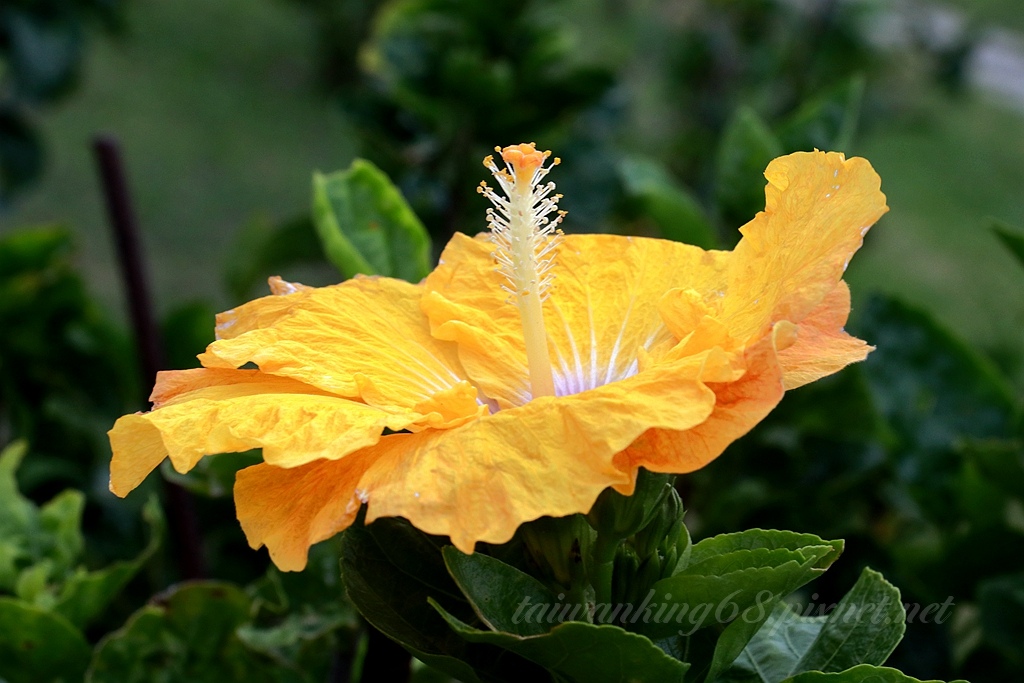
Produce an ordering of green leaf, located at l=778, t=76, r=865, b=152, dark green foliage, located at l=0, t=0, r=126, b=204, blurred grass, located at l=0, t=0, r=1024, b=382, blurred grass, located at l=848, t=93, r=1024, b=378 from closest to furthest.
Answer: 1. green leaf, located at l=778, t=76, r=865, b=152
2. dark green foliage, located at l=0, t=0, r=126, b=204
3. blurred grass, located at l=848, t=93, r=1024, b=378
4. blurred grass, located at l=0, t=0, r=1024, b=382

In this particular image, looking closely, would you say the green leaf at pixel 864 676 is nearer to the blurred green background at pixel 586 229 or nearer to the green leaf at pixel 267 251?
the blurred green background at pixel 586 229

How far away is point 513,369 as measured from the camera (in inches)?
36.4

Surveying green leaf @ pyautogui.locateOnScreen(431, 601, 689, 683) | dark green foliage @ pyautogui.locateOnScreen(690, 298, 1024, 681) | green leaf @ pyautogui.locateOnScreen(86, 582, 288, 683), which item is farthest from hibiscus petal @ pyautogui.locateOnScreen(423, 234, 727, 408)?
dark green foliage @ pyautogui.locateOnScreen(690, 298, 1024, 681)

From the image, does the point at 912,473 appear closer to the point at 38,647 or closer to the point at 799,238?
the point at 799,238

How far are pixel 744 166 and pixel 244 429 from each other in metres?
1.10

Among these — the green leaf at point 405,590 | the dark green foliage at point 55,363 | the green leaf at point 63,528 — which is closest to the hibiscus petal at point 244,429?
the green leaf at point 405,590

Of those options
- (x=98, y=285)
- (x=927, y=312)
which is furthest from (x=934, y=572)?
(x=98, y=285)

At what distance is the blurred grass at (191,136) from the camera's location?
16.1 ft

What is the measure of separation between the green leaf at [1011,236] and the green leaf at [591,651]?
30.2 inches

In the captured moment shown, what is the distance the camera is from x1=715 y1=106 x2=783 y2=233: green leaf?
63.4 inches

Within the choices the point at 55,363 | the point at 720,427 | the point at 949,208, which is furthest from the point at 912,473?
the point at 949,208

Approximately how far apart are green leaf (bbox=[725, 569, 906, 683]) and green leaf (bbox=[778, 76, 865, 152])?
2.71ft

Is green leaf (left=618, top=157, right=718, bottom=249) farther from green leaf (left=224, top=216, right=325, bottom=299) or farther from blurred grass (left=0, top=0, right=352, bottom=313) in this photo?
blurred grass (left=0, top=0, right=352, bottom=313)

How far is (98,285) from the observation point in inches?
184
